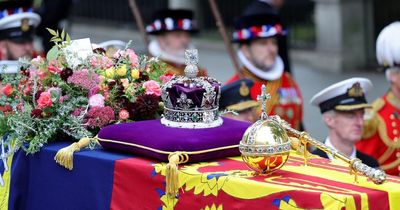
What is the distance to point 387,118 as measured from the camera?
271 inches

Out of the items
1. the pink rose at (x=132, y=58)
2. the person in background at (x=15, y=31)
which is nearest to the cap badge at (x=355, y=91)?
the pink rose at (x=132, y=58)

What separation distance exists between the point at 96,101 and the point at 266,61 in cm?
297

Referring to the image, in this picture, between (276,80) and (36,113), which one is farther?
(276,80)

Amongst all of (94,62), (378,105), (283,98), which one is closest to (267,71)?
(283,98)

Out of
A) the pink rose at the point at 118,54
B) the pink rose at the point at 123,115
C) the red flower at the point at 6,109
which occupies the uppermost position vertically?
the pink rose at the point at 118,54

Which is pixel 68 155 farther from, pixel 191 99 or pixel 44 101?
pixel 191 99

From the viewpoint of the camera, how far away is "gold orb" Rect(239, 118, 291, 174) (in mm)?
3844

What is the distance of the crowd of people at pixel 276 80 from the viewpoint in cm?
632

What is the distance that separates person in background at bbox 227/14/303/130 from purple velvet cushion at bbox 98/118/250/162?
3.11 meters

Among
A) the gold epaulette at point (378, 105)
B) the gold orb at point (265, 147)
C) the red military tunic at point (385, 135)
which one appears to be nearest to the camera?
the gold orb at point (265, 147)

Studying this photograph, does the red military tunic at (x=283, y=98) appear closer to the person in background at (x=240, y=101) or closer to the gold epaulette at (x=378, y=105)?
the gold epaulette at (x=378, y=105)

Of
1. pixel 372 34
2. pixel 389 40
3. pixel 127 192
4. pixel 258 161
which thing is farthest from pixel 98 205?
pixel 372 34

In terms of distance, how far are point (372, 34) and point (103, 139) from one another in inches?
386

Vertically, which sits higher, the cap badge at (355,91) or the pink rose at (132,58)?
the pink rose at (132,58)
